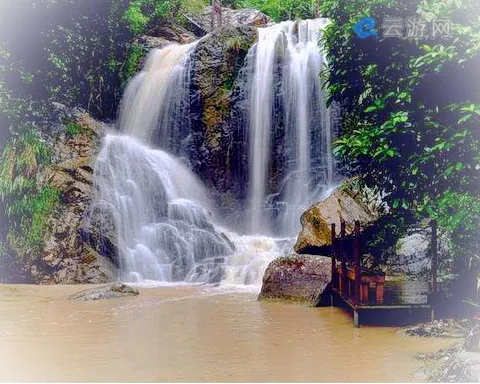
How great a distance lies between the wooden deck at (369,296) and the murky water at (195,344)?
34 cm

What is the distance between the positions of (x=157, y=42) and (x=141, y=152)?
30.4 ft

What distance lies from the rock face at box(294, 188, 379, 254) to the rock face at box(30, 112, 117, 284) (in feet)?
17.5

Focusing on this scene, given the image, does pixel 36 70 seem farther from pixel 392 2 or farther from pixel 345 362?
pixel 345 362

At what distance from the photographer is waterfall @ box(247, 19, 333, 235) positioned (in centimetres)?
1812

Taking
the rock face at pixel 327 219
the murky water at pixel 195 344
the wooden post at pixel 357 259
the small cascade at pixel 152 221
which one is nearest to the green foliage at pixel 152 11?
the small cascade at pixel 152 221

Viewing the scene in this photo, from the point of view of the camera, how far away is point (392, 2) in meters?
6.88

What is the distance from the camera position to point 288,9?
32.2 meters

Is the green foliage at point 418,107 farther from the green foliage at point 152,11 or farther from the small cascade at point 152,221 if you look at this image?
the green foliage at point 152,11

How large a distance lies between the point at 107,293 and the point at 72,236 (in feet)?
14.0

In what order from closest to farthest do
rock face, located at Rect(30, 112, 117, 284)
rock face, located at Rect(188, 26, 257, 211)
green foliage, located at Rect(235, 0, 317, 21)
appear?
rock face, located at Rect(30, 112, 117, 284) → rock face, located at Rect(188, 26, 257, 211) → green foliage, located at Rect(235, 0, 317, 21)

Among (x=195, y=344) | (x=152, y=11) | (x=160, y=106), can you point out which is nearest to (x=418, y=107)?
(x=195, y=344)

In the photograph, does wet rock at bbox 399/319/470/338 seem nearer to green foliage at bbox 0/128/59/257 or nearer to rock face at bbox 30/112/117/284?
rock face at bbox 30/112/117/284

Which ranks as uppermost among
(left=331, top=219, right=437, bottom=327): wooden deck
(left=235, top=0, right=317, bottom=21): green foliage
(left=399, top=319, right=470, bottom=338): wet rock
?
(left=235, top=0, right=317, bottom=21): green foliage

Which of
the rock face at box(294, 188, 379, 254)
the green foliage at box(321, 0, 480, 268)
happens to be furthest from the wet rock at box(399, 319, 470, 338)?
the rock face at box(294, 188, 379, 254)
